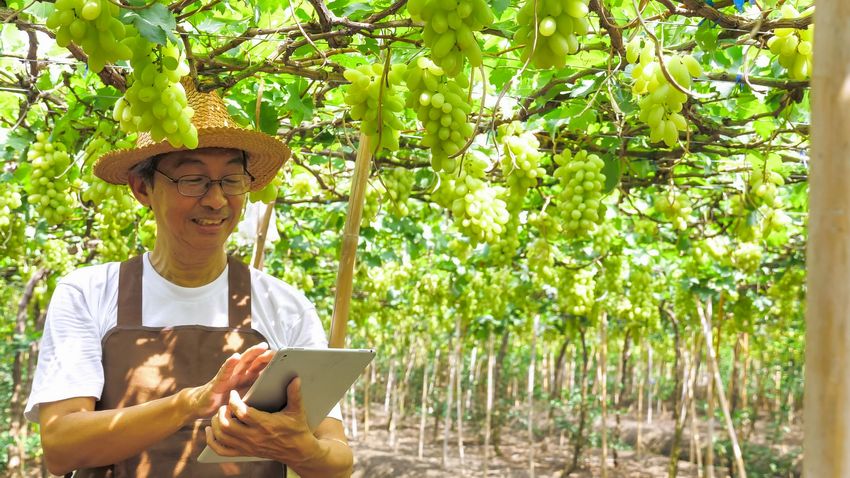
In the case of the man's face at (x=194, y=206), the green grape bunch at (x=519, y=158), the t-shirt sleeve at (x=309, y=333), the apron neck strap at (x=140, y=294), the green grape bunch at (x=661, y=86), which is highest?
the green grape bunch at (x=519, y=158)

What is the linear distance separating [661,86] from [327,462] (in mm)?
1121

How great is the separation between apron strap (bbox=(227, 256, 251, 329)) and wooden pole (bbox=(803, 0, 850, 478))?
1.47m

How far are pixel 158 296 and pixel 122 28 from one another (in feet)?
2.89

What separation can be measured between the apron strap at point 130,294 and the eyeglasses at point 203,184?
0.77 feet

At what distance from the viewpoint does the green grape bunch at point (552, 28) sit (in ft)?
4.30

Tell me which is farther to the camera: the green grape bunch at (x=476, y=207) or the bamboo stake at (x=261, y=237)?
the bamboo stake at (x=261, y=237)

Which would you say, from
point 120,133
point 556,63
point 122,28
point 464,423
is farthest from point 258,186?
point 464,423

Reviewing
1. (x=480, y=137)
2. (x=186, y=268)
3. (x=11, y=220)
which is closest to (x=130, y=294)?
(x=186, y=268)

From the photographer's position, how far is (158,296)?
6.85 ft

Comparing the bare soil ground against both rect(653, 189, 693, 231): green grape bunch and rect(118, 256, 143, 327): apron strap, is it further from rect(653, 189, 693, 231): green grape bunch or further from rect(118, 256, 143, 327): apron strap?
rect(118, 256, 143, 327): apron strap

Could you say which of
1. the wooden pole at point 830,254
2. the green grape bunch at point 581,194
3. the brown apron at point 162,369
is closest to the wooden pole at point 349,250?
the brown apron at point 162,369

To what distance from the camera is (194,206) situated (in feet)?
6.66

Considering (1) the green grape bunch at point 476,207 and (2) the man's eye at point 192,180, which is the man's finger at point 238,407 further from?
(1) the green grape bunch at point 476,207

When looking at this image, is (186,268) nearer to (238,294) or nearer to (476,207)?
(238,294)
